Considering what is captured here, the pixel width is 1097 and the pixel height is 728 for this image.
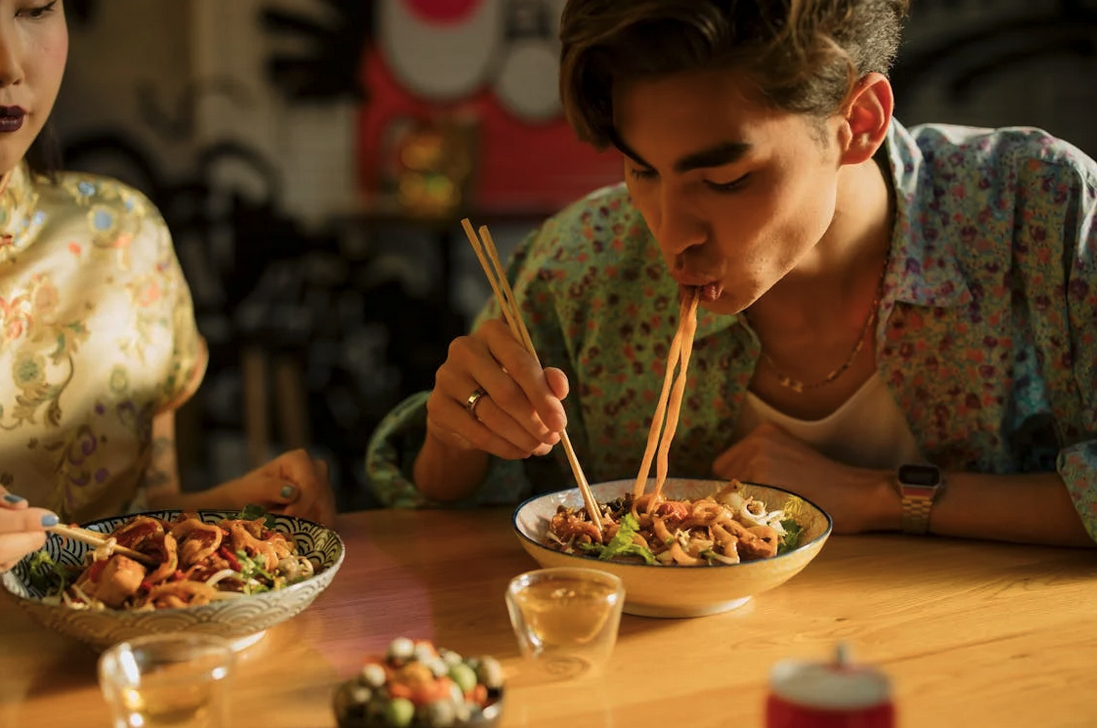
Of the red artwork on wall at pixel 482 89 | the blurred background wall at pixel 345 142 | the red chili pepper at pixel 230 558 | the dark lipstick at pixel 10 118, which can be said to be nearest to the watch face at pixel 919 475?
the red chili pepper at pixel 230 558

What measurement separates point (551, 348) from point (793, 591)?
79 centimetres

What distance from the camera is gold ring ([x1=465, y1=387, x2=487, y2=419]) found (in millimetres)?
1615

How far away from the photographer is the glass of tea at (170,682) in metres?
1.02

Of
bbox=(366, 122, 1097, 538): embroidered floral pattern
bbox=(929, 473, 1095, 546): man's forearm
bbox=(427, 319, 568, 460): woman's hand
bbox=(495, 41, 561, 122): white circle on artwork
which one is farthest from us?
bbox=(495, 41, 561, 122): white circle on artwork

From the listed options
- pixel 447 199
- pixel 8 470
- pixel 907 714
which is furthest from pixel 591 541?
pixel 447 199

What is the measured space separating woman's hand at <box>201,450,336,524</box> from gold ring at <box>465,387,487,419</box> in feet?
0.93

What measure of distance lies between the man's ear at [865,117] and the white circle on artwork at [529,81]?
3.91 m

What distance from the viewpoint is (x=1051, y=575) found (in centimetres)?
155

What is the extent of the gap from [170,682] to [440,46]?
4.65 metres

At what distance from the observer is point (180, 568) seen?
1316mm

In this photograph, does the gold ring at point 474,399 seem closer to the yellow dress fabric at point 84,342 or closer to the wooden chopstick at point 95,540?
the wooden chopstick at point 95,540

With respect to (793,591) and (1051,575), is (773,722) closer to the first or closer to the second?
(793,591)

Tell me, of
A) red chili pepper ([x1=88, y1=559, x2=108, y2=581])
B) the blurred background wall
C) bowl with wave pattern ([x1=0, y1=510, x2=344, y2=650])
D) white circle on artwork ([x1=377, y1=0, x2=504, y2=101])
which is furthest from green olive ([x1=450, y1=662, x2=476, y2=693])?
white circle on artwork ([x1=377, y1=0, x2=504, y2=101])

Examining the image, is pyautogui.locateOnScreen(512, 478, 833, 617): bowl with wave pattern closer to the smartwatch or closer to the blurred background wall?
the smartwatch
